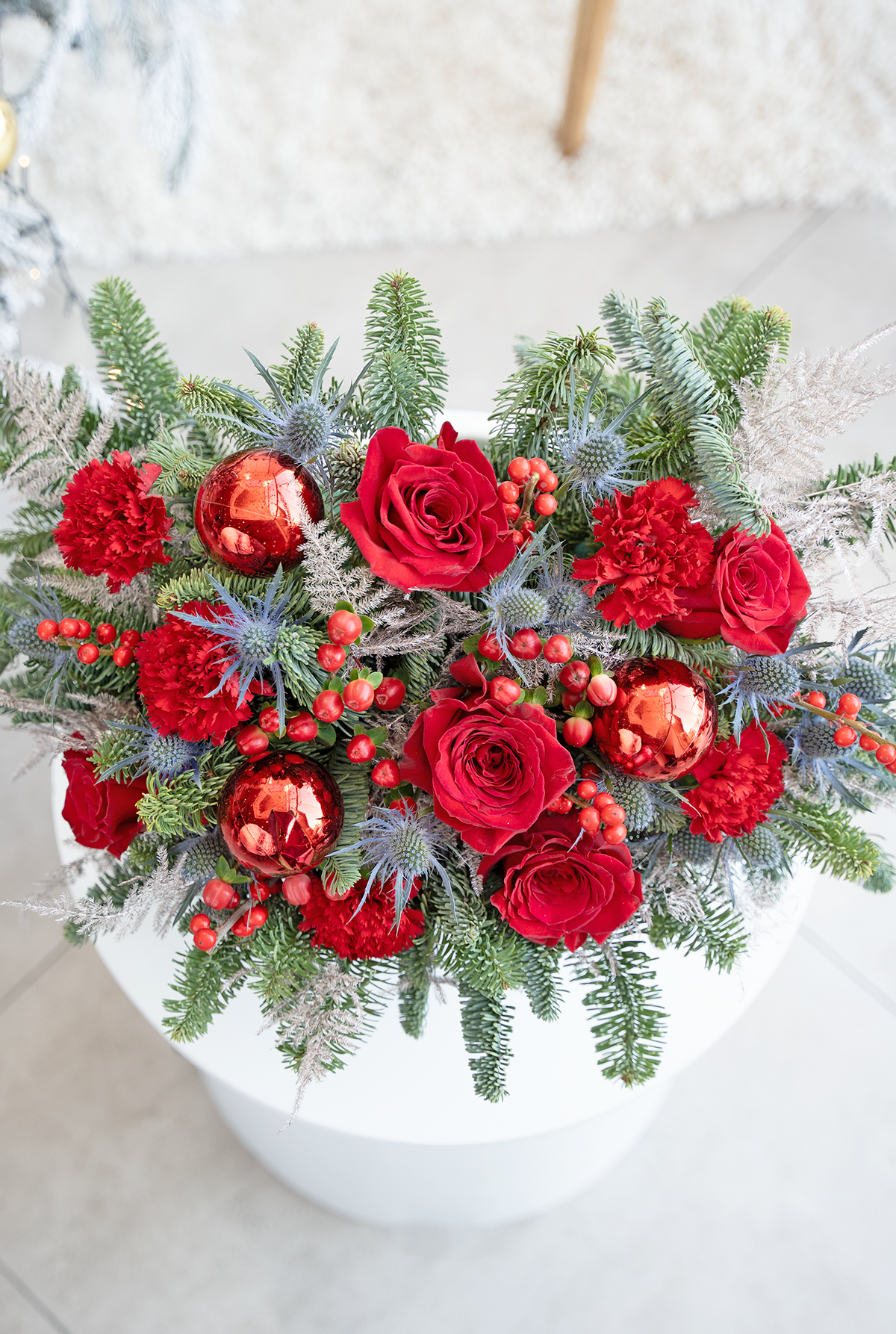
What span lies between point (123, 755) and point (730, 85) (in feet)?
5.76

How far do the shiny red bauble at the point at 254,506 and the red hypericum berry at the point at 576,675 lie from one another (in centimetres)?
18

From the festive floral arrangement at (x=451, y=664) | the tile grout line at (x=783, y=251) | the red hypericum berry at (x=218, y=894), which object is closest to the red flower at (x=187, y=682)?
the festive floral arrangement at (x=451, y=664)

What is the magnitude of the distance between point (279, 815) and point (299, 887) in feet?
0.24

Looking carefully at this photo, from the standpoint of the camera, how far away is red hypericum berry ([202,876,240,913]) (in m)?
0.57

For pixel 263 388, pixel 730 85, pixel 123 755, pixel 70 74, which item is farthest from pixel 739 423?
pixel 70 74

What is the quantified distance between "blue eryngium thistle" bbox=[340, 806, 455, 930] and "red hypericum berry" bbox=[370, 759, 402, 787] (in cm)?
2

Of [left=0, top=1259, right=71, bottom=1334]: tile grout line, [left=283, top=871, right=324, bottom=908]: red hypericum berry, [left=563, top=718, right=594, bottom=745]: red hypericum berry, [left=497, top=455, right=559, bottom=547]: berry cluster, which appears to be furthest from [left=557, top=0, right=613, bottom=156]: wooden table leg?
[left=0, top=1259, right=71, bottom=1334]: tile grout line

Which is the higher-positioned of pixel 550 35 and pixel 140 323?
pixel 550 35

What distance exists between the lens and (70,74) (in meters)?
1.66

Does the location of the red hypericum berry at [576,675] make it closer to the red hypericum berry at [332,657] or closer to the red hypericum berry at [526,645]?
the red hypericum berry at [526,645]

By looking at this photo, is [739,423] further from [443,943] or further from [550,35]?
[550,35]

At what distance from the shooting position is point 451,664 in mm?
585

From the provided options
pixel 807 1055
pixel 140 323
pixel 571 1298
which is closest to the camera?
pixel 140 323

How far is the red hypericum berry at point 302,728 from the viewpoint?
0.55 metres
